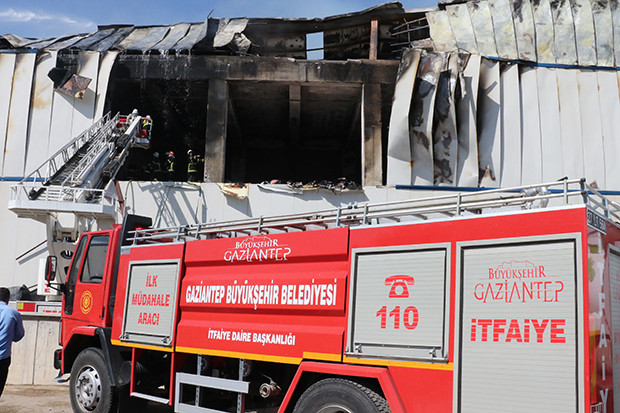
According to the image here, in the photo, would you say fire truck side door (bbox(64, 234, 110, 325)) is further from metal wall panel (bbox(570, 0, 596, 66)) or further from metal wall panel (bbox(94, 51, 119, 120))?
metal wall panel (bbox(570, 0, 596, 66))

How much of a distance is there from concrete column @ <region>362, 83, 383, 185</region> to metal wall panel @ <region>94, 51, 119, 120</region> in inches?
367

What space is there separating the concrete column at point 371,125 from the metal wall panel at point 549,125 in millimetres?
5640

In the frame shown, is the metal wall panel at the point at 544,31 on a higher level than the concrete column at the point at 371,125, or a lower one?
higher

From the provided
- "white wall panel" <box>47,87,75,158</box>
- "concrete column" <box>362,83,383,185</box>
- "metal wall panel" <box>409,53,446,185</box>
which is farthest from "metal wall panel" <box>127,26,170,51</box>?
"metal wall panel" <box>409,53,446,185</box>

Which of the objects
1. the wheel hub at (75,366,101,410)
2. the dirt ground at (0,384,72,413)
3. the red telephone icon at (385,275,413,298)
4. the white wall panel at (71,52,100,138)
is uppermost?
the white wall panel at (71,52,100,138)

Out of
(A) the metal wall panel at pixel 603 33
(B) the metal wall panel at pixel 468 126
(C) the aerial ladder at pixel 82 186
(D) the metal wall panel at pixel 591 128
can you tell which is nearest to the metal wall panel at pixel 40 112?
(C) the aerial ladder at pixel 82 186

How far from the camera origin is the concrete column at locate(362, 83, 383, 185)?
20688 millimetres

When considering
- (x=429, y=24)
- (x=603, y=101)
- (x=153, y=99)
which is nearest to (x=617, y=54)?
(x=603, y=101)

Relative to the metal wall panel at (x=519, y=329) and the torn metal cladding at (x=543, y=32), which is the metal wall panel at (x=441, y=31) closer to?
the torn metal cladding at (x=543, y=32)

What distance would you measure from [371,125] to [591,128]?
7577mm

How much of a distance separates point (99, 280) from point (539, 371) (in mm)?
6139

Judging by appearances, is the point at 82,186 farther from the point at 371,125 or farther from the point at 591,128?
the point at 591,128

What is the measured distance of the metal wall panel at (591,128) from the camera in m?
19.2

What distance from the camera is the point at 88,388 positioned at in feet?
25.0
